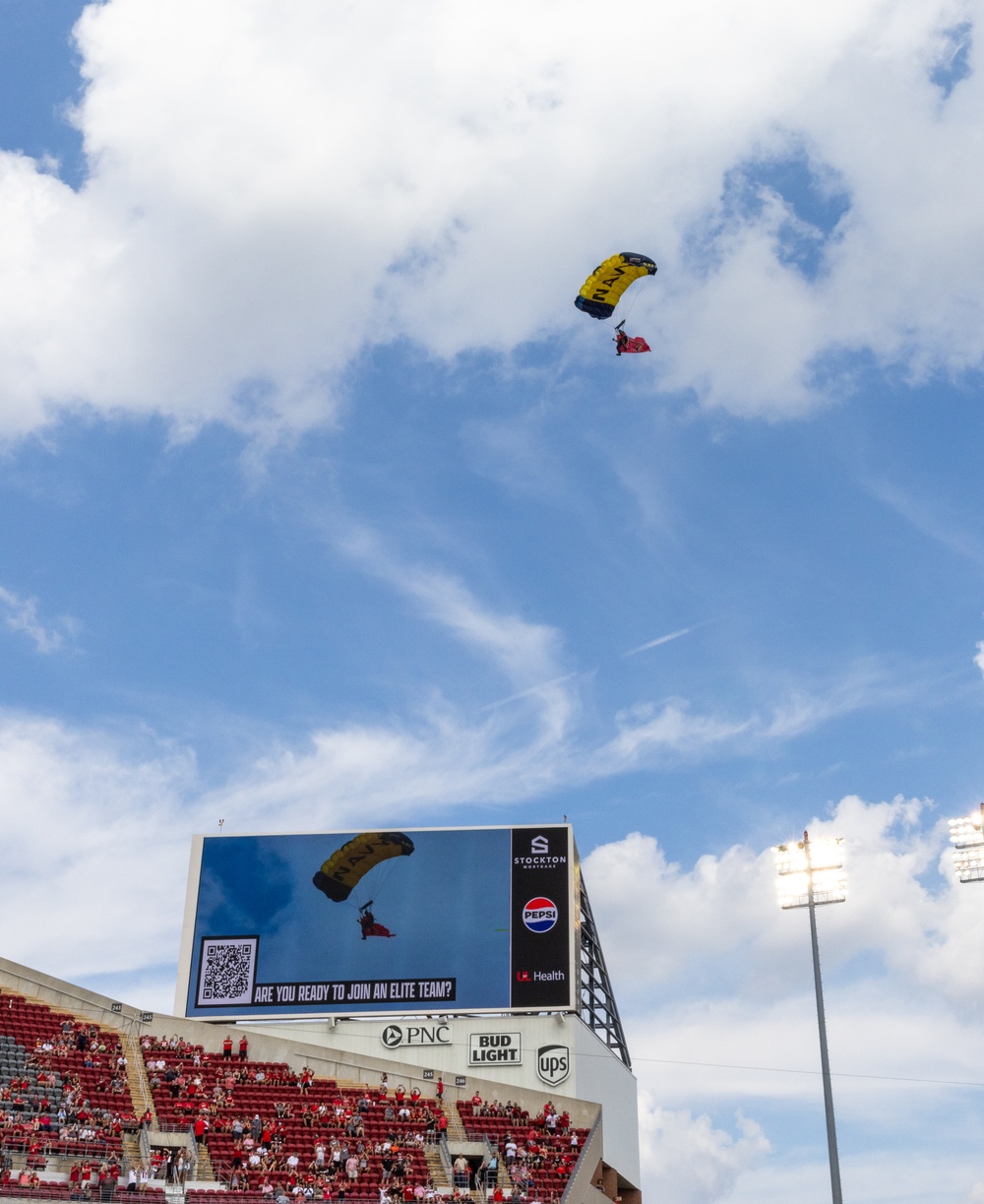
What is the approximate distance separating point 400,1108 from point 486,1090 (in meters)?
4.42

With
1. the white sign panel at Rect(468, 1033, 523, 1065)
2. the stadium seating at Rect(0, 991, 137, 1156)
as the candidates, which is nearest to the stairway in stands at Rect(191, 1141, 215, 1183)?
the stadium seating at Rect(0, 991, 137, 1156)

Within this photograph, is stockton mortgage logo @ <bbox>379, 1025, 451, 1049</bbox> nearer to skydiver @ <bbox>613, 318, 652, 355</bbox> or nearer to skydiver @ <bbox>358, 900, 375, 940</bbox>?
skydiver @ <bbox>358, 900, 375, 940</bbox>

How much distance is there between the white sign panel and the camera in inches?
1994

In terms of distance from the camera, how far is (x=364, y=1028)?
52.0 m

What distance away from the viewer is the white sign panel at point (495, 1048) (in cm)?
5066

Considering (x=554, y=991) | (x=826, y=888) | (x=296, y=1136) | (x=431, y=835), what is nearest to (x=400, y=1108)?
(x=296, y=1136)

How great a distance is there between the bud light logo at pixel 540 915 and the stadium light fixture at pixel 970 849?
48.3 feet

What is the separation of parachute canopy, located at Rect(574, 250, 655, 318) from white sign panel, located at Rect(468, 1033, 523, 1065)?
25589 mm

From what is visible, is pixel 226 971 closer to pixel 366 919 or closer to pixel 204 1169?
pixel 366 919

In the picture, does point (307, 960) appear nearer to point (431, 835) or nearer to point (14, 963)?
point (431, 835)

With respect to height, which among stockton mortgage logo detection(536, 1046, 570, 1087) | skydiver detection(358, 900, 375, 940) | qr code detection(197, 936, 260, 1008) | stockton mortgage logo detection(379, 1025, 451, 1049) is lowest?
stockton mortgage logo detection(536, 1046, 570, 1087)

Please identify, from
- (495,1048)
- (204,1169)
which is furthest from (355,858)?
(204,1169)

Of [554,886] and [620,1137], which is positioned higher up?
[554,886]

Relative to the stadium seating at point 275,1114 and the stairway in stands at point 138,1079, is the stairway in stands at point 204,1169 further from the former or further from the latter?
the stairway in stands at point 138,1079
